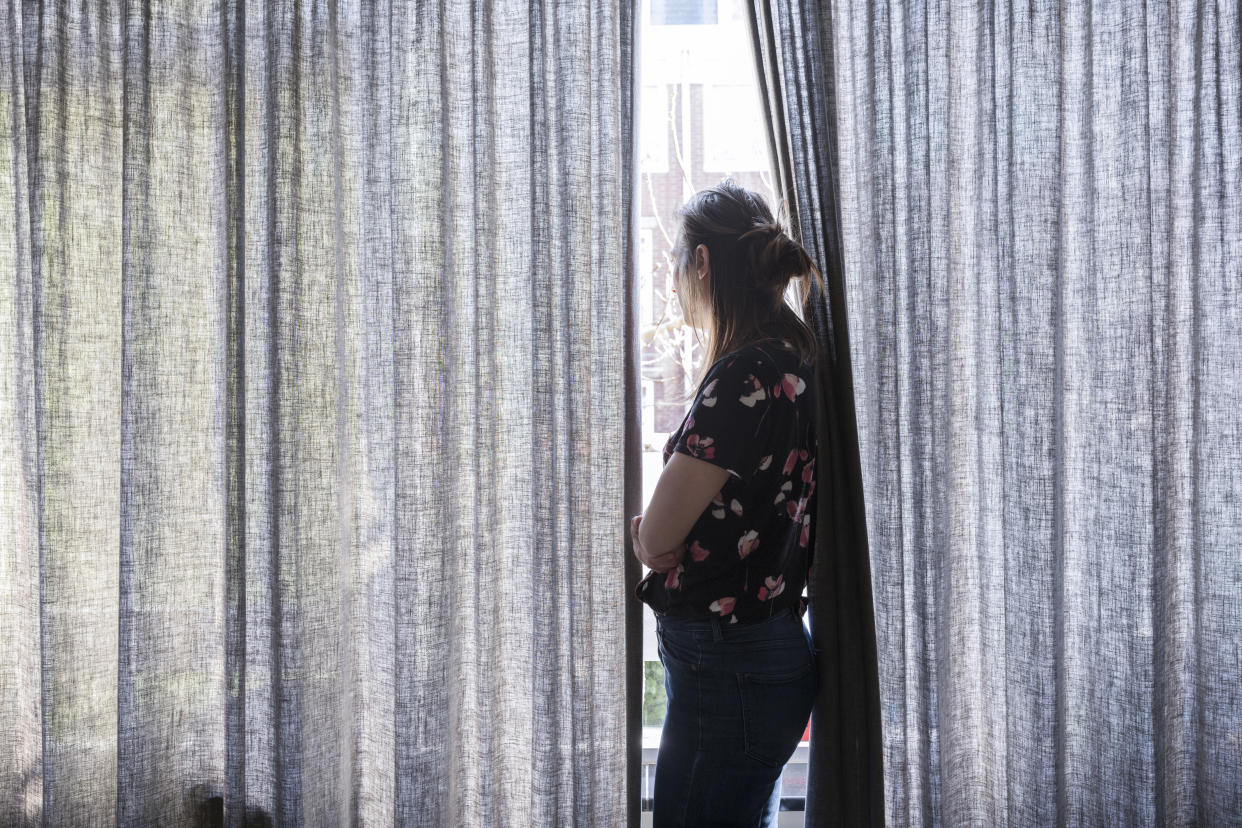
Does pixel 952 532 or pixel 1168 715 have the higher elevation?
pixel 952 532

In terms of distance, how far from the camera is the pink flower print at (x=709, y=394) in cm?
118

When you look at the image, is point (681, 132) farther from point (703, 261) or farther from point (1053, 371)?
point (1053, 371)

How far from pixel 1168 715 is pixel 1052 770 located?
0.26m

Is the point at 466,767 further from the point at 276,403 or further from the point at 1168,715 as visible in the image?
the point at 1168,715

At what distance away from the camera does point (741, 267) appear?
4.18 ft

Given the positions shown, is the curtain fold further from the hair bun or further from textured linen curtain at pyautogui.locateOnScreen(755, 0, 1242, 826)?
the hair bun

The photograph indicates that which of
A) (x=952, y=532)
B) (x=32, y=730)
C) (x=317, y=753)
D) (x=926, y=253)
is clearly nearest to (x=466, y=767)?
(x=317, y=753)

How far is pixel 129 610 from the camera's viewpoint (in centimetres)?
158

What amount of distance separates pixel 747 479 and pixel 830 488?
386mm

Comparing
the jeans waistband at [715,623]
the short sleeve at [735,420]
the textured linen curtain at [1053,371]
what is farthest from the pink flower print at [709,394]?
the textured linen curtain at [1053,371]

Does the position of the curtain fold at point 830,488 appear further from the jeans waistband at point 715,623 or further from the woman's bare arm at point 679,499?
the woman's bare arm at point 679,499

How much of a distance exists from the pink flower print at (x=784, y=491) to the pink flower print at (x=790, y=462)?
0.02m

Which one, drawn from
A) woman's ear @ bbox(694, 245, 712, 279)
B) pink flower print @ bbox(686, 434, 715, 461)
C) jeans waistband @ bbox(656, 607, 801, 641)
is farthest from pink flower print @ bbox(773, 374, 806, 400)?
jeans waistband @ bbox(656, 607, 801, 641)

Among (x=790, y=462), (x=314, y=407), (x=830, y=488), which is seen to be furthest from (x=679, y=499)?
(x=314, y=407)
